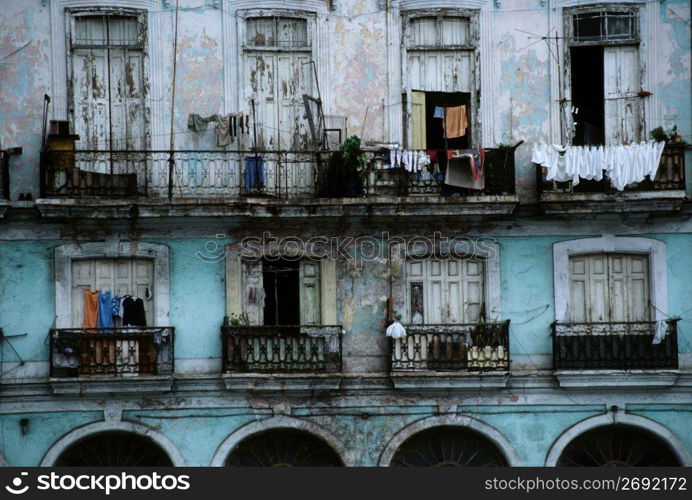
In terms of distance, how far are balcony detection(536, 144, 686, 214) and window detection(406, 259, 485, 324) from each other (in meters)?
1.94

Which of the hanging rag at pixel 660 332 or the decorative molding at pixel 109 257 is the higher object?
the decorative molding at pixel 109 257

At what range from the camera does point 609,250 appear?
1019 inches

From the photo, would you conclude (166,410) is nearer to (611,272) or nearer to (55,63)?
(55,63)

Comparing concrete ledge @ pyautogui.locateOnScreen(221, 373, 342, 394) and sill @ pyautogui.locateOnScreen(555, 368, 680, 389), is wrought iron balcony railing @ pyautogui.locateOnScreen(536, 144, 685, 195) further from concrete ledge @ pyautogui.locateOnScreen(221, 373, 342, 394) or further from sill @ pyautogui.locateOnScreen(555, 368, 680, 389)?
concrete ledge @ pyautogui.locateOnScreen(221, 373, 342, 394)

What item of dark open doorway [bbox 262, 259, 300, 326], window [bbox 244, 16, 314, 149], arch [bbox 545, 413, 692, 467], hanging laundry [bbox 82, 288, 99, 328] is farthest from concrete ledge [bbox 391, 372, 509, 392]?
hanging laundry [bbox 82, 288, 99, 328]

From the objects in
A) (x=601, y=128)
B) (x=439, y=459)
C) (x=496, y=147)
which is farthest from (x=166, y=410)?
(x=601, y=128)

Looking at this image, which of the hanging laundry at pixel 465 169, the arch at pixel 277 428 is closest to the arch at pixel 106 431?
the arch at pixel 277 428

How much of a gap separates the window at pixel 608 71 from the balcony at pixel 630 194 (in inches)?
40.3

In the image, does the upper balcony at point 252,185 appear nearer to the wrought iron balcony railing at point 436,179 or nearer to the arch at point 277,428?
the wrought iron balcony railing at point 436,179

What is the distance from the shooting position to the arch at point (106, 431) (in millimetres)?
25375

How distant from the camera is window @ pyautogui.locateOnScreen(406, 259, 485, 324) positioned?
26.0 metres

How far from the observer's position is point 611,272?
2606 centimetres

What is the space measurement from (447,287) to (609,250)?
310 cm

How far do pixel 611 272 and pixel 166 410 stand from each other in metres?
8.70
